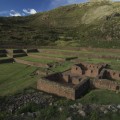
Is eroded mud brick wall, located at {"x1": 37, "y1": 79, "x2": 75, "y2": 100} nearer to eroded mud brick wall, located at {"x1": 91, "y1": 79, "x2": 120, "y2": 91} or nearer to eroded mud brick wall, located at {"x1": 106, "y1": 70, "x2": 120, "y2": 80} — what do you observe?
eroded mud brick wall, located at {"x1": 91, "y1": 79, "x2": 120, "y2": 91}

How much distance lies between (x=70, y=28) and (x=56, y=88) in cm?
8712

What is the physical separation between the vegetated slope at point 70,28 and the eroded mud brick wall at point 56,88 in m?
38.8

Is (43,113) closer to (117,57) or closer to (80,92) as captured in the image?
(80,92)

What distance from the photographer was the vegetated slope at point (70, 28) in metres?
65.0

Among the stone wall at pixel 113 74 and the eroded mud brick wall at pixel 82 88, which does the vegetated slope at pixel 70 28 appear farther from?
the eroded mud brick wall at pixel 82 88

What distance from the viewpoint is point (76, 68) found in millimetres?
25562

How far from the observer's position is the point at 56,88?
18.3 m

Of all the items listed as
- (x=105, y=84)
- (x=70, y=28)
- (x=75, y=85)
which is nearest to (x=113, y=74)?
(x=105, y=84)

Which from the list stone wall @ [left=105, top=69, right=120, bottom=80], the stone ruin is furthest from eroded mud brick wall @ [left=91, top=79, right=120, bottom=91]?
stone wall @ [left=105, top=69, right=120, bottom=80]

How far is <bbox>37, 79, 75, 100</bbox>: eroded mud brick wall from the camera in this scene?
17.2 metres

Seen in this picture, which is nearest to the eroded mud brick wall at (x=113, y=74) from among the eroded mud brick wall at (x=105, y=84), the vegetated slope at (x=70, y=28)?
the eroded mud brick wall at (x=105, y=84)

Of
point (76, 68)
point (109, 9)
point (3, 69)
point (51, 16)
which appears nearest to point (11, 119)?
point (76, 68)

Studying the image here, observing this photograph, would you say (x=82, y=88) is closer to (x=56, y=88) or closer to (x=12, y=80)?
(x=56, y=88)

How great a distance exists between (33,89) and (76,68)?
23.0 feet
